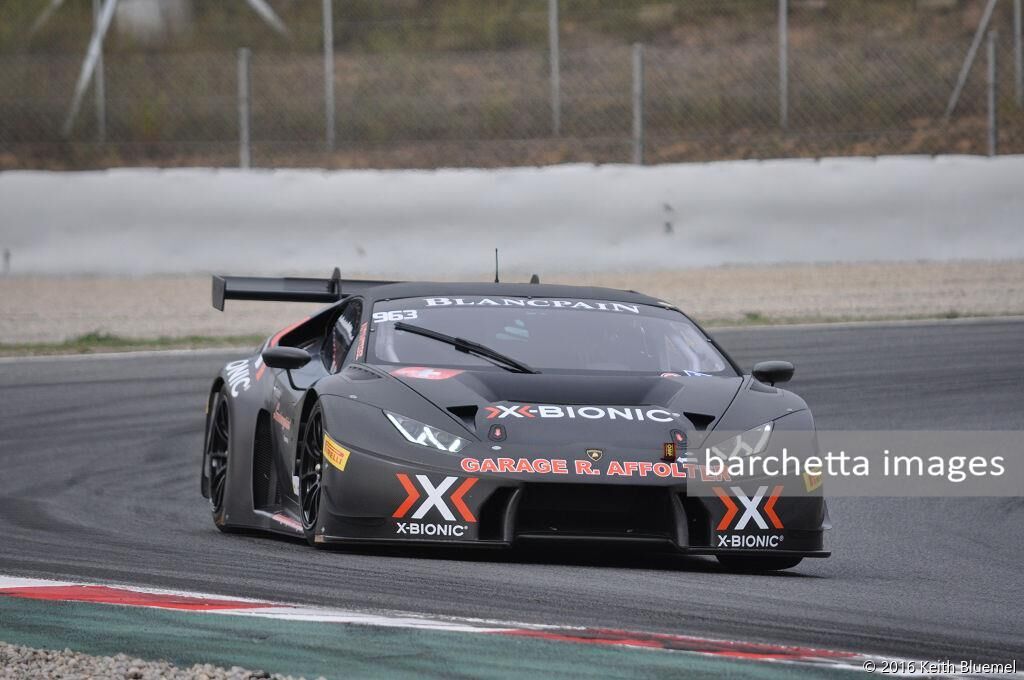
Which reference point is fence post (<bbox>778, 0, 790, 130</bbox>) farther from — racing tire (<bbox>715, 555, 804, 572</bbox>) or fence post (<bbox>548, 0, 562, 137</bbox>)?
racing tire (<bbox>715, 555, 804, 572</bbox>)

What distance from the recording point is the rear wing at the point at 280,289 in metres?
8.88

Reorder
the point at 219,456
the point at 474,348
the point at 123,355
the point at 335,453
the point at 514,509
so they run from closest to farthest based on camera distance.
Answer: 1. the point at 514,509
2. the point at 335,453
3. the point at 474,348
4. the point at 219,456
5. the point at 123,355

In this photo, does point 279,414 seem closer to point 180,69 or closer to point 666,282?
point 666,282

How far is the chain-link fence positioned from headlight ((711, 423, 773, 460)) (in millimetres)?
12327

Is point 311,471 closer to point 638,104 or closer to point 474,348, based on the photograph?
point 474,348

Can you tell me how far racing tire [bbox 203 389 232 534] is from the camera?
328 inches

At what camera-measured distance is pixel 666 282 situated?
1775cm

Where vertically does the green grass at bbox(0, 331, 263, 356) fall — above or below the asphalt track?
above

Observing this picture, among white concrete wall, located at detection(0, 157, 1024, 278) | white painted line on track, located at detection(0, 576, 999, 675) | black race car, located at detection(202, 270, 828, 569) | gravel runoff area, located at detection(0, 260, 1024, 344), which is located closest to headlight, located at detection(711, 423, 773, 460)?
black race car, located at detection(202, 270, 828, 569)

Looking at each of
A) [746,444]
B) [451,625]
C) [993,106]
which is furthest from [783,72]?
[451,625]

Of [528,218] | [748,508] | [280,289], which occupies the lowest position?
[748,508]

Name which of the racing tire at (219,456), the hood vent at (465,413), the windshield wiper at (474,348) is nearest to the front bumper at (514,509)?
the hood vent at (465,413)

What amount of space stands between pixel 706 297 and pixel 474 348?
10278mm

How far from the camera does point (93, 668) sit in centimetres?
455
